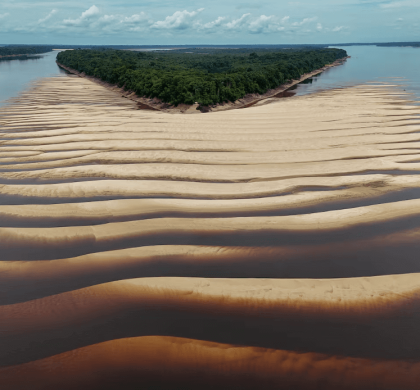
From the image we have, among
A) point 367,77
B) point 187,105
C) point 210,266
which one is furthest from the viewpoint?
point 367,77

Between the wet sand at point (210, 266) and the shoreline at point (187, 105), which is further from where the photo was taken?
the shoreline at point (187, 105)

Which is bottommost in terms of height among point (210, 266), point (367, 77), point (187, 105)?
point (210, 266)

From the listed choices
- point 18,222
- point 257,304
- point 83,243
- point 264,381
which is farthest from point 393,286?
point 18,222

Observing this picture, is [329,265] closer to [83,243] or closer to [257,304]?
[257,304]

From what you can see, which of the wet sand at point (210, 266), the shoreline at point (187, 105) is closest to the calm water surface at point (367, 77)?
the shoreline at point (187, 105)

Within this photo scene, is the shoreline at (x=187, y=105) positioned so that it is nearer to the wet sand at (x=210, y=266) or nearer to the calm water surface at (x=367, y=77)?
the calm water surface at (x=367, y=77)

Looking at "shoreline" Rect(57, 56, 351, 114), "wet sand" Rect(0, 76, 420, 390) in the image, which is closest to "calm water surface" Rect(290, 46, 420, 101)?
"shoreline" Rect(57, 56, 351, 114)

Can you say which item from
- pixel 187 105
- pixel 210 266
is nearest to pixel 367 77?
pixel 187 105

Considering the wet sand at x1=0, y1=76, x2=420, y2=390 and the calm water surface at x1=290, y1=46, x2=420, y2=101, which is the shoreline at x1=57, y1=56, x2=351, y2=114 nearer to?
the calm water surface at x1=290, y1=46, x2=420, y2=101

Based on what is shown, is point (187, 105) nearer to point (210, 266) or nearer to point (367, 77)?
point (210, 266)
